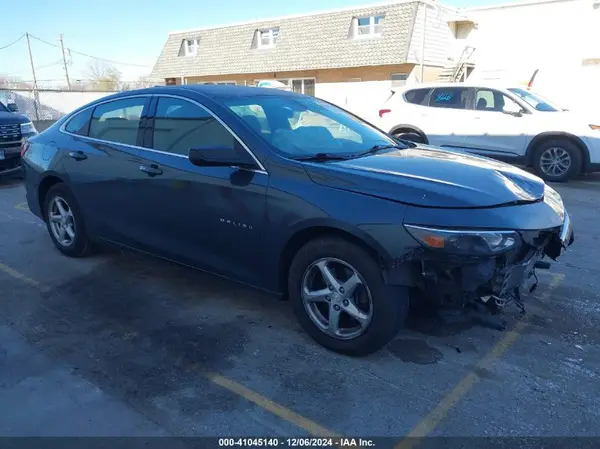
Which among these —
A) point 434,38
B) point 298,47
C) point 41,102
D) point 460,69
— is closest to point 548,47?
point 460,69

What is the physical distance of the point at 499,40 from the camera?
1995cm

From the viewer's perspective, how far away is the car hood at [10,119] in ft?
30.2

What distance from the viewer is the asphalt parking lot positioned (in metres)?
2.62

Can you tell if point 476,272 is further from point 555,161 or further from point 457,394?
point 555,161

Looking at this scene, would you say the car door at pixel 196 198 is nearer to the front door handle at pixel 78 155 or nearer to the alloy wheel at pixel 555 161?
the front door handle at pixel 78 155

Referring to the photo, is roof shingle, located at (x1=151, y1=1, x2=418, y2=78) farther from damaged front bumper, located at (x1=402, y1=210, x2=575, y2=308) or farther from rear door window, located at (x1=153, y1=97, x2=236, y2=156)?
damaged front bumper, located at (x1=402, y1=210, x2=575, y2=308)

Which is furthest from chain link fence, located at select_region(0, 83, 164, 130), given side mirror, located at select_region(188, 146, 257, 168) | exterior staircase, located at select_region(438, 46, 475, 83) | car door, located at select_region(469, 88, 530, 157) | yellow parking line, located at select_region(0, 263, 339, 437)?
yellow parking line, located at select_region(0, 263, 339, 437)

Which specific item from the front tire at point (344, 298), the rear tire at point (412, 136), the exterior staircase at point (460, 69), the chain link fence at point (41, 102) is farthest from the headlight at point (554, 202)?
the exterior staircase at point (460, 69)

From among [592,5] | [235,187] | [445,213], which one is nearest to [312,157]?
[235,187]

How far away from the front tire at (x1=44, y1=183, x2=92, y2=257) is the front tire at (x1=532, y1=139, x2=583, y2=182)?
7.89 metres

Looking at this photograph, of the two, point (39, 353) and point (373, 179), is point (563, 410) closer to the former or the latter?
point (373, 179)

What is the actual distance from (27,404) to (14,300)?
1621 millimetres

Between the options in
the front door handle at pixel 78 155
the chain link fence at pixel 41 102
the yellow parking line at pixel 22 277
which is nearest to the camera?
the yellow parking line at pixel 22 277

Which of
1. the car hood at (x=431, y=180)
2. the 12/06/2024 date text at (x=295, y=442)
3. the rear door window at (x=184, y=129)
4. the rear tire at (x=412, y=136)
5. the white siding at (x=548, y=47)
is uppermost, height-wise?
the white siding at (x=548, y=47)
